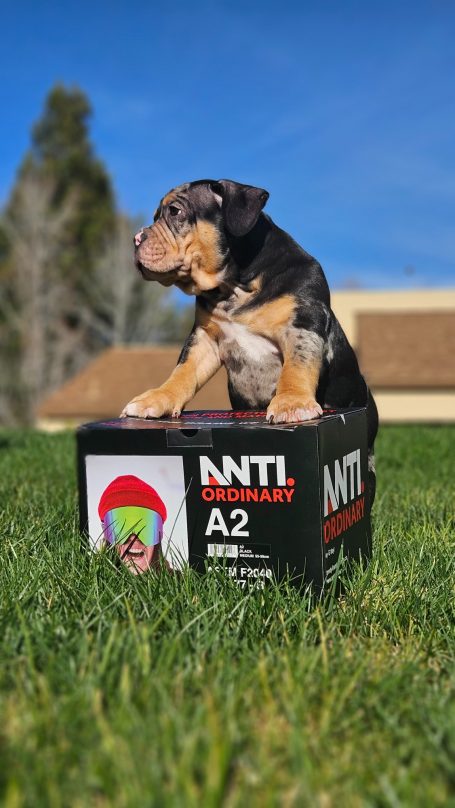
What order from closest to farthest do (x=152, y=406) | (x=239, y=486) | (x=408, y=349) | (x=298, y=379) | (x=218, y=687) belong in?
(x=218, y=687) < (x=239, y=486) < (x=298, y=379) < (x=152, y=406) < (x=408, y=349)

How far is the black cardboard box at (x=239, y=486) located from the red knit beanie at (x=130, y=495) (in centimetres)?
2

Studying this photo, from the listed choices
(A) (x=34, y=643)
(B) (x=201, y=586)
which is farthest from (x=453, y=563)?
(A) (x=34, y=643)

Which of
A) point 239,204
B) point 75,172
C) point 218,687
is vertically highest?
point 75,172

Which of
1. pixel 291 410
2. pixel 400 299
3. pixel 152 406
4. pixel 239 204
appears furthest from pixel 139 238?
pixel 400 299

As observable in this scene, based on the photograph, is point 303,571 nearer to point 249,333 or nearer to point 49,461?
point 249,333

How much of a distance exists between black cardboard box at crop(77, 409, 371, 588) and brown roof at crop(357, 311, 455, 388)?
29.1 m

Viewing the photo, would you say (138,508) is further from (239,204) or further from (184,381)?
(239,204)

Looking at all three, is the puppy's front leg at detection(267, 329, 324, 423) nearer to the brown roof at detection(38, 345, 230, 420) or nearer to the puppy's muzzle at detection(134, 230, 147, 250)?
the puppy's muzzle at detection(134, 230, 147, 250)

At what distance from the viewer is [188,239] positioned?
374 centimetres

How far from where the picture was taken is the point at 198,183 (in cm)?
381

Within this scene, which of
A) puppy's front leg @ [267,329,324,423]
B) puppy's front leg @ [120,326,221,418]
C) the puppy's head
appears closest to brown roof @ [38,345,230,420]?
puppy's front leg @ [120,326,221,418]

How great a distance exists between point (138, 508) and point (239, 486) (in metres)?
0.45

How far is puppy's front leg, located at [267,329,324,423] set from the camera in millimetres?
3123

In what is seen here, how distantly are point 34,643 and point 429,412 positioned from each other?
31201 mm
